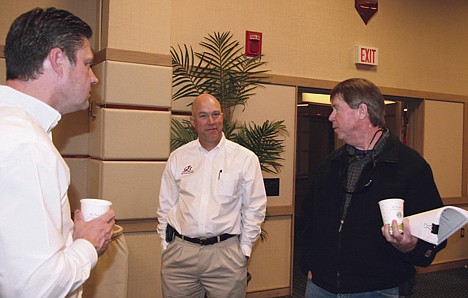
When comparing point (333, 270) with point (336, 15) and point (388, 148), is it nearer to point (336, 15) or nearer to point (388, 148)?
A: point (388, 148)

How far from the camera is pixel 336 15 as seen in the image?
4.68 meters

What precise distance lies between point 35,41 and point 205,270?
5.92 ft

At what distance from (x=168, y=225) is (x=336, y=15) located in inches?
118

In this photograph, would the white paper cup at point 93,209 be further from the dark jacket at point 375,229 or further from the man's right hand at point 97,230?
the dark jacket at point 375,229

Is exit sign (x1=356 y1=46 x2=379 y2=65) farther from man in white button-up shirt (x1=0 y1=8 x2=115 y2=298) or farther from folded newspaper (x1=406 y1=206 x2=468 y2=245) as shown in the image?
man in white button-up shirt (x1=0 y1=8 x2=115 y2=298)

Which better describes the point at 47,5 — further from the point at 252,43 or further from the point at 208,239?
the point at 208,239

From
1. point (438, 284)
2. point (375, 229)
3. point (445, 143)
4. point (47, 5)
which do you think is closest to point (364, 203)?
point (375, 229)

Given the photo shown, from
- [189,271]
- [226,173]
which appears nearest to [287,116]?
[226,173]

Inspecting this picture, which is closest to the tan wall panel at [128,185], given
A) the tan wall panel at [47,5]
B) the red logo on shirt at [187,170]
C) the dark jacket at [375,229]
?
the red logo on shirt at [187,170]

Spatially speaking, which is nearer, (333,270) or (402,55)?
(333,270)

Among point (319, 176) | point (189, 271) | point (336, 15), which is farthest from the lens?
point (336, 15)

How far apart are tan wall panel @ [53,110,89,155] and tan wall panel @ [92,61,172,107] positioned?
0.28 meters

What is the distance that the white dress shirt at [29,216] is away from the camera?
1090mm

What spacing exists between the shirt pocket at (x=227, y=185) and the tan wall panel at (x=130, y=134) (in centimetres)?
87
